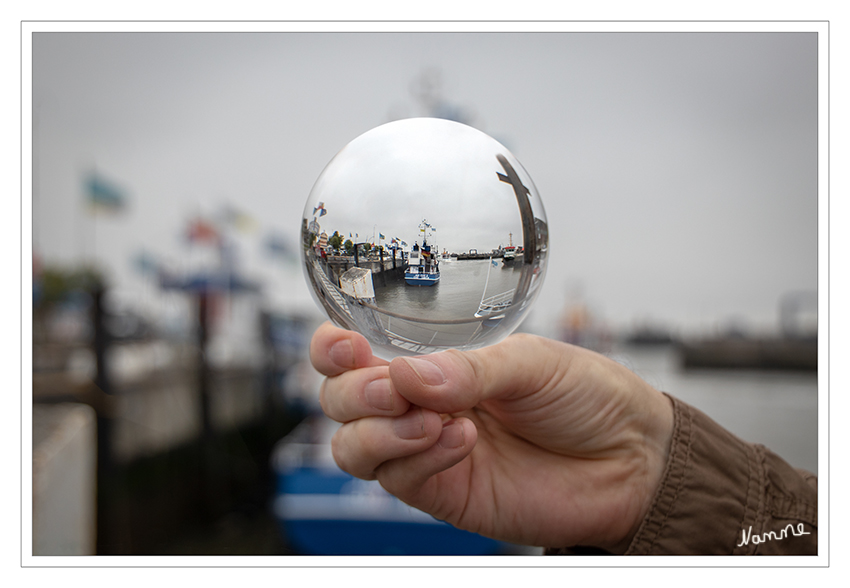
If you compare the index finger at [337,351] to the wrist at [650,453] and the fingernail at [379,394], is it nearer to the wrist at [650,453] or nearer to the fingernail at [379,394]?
the fingernail at [379,394]

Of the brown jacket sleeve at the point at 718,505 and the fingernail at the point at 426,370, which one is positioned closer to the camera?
the fingernail at the point at 426,370

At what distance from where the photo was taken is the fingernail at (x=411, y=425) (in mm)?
1324

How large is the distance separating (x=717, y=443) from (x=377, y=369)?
105 centimetres

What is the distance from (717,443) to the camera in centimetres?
163

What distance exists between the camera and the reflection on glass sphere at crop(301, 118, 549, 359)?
1001 millimetres

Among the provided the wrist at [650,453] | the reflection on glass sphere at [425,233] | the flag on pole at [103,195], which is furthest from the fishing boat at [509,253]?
the flag on pole at [103,195]

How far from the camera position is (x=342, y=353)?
143cm

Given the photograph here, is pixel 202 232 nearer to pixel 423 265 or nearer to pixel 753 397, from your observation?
pixel 423 265

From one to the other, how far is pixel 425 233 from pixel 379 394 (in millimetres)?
499

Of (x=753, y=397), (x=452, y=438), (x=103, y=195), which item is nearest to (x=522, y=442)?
(x=452, y=438)

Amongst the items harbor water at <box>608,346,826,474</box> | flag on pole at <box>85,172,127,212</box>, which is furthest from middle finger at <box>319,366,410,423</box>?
harbor water at <box>608,346,826,474</box>
